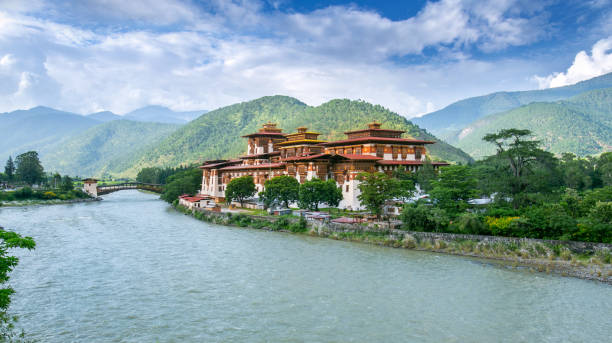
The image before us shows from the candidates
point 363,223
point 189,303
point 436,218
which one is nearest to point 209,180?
point 363,223

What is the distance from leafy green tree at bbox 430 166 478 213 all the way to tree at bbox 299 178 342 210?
13.9 meters

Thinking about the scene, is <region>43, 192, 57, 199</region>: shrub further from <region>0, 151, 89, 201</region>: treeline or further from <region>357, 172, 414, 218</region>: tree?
<region>357, 172, 414, 218</region>: tree

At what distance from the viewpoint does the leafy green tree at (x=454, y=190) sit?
36188 millimetres

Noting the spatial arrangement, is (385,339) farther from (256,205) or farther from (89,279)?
(256,205)

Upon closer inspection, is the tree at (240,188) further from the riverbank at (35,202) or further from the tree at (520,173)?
the riverbank at (35,202)

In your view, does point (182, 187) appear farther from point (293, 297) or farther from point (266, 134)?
point (293, 297)

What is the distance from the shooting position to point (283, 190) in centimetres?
5316

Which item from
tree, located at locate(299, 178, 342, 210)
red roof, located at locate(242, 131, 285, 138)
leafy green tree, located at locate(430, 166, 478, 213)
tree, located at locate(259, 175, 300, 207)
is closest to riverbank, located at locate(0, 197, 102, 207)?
red roof, located at locate(242, 131, 285, 138)

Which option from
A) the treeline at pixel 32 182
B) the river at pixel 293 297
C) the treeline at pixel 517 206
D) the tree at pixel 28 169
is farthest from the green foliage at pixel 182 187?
the treeline at pixel 517 206

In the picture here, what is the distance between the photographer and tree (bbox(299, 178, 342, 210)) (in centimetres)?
4938

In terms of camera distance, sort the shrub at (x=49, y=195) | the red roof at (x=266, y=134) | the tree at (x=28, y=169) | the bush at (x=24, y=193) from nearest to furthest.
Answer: the bush at (x=24, y=193), the shrub at (x=49, y=195), the red roof at (x=266, y=134), the tree at (x=28, y=169)

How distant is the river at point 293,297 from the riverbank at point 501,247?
1.15 meters

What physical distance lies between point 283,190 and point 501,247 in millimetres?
28393

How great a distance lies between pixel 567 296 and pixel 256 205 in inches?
1753
